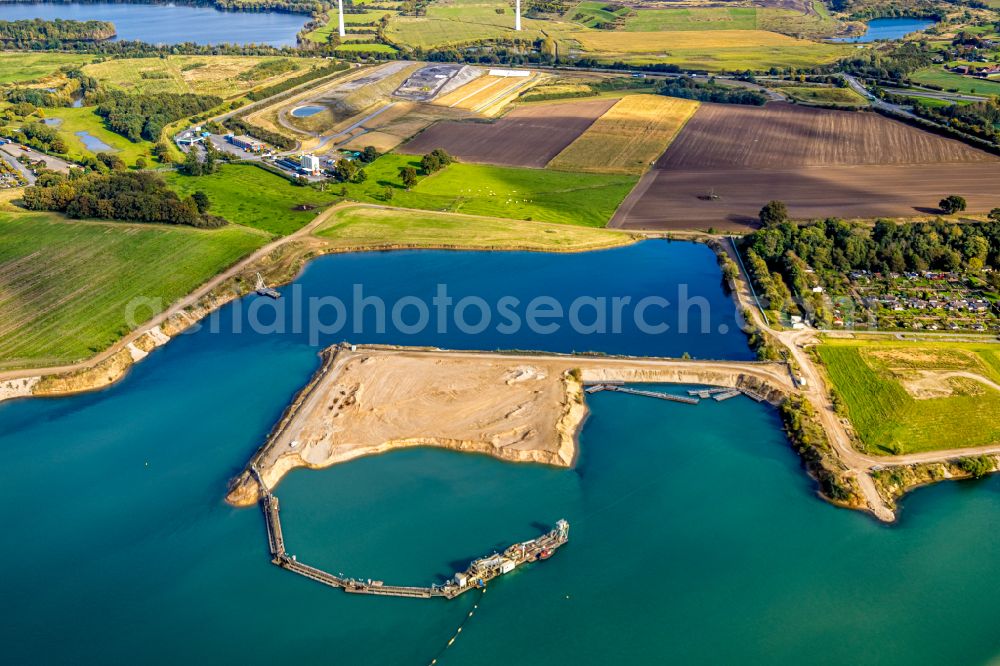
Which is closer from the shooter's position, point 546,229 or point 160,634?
point 160,634

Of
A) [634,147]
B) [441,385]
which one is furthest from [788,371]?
[634,147]

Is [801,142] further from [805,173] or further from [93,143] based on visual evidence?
[93,143]

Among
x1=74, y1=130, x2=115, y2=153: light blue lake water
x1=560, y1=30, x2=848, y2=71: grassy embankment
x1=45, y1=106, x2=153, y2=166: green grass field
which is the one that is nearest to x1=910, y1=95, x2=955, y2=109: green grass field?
x1=560, y1=30, x2=848, y2=71: grassy embankment

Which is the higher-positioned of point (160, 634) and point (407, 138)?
point (407, 138)

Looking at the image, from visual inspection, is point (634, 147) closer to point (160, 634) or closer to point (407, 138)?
point (407, 138)

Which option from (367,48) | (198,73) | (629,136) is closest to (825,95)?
(629,136)

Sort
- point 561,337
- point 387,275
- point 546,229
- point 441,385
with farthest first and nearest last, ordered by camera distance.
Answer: point 546,229 → point 387,275 → point 561,337 → point 441,385

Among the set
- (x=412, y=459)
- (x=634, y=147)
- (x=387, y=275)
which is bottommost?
(x=412, y=459)

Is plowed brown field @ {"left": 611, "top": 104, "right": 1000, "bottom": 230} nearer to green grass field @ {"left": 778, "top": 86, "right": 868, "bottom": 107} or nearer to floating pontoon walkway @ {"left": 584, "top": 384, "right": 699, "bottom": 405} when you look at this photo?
green grass field @ {"left": 778, "top": 86, "right": 868, "bottom": 107}
